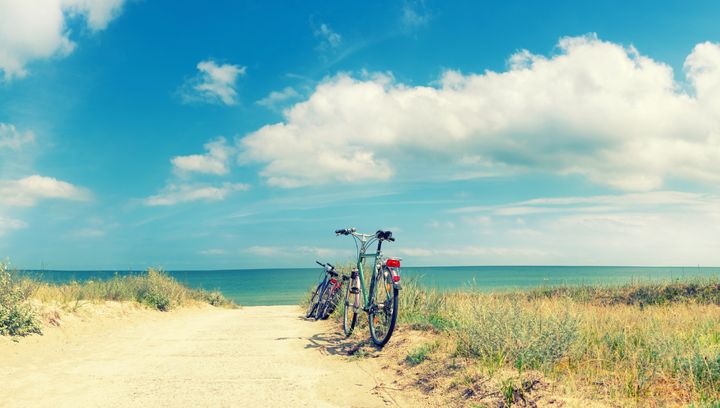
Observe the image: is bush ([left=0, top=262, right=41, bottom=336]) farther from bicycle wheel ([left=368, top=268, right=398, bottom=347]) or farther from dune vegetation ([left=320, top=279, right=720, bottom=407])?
dune vegetation ([left=320, top=279, right=720, bottom=407])

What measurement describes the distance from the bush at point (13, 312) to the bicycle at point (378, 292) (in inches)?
246

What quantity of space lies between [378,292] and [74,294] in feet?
33.1

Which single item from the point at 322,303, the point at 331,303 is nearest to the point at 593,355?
the point at 331,303

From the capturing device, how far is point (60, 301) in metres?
12.3

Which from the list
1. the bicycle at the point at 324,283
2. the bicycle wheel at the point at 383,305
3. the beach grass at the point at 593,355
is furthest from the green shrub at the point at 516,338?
the bicycle at the point at 324,283

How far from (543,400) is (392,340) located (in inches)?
149

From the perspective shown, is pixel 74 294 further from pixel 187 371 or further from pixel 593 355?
pixel 593 355

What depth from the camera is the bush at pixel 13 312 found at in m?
9.20

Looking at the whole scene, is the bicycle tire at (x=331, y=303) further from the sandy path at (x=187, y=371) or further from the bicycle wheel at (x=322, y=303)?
the sandy path at (x=187, y=371)

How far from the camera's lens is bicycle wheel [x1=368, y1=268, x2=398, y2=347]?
7586mm

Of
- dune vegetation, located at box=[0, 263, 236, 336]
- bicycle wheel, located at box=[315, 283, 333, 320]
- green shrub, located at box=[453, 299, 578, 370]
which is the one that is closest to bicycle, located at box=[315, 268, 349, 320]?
bicycle wheel, located at box=[315, 283, 333, 320]

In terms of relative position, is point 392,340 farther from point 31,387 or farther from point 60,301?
point 60,301

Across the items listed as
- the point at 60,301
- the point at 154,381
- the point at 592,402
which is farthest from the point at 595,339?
the point at 60,301

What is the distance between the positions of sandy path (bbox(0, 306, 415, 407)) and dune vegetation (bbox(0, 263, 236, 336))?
0.53m
